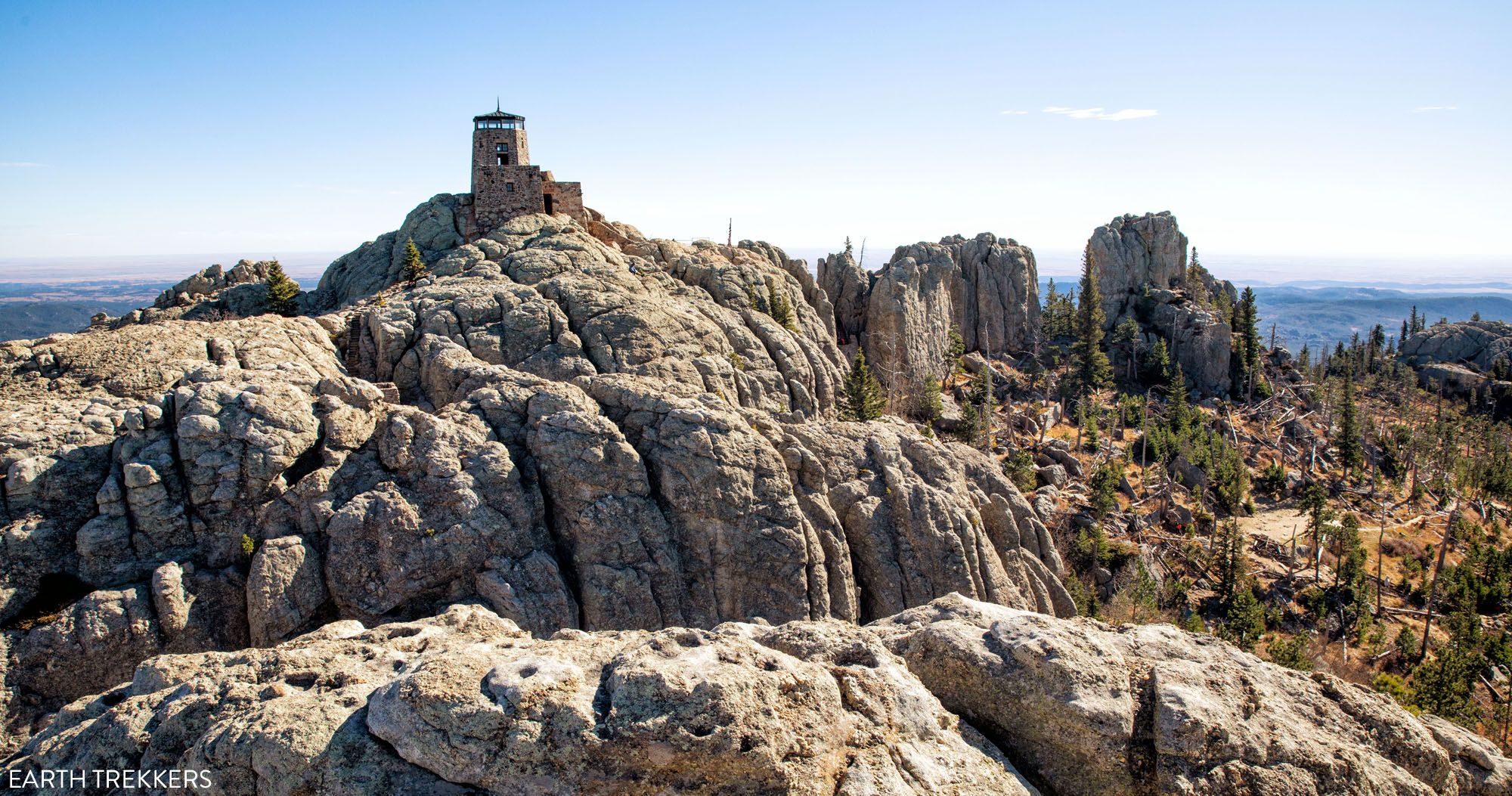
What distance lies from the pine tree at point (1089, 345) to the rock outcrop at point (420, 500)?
214 feet

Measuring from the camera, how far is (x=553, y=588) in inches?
956

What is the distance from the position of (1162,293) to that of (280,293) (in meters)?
109

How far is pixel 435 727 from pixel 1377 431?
124814mm

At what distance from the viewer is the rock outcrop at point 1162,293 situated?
107125mm

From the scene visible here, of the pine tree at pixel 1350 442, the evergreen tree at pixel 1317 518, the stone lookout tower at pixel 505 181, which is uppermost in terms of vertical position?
the stone lookout tower at pixel 505 181

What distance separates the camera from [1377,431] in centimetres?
10250

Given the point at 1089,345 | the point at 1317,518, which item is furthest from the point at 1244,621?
the point at 1089,345

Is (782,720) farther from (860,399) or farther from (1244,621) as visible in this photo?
(1244,621)

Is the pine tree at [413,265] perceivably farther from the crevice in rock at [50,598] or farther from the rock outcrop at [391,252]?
the crevice in rock at [50,598]

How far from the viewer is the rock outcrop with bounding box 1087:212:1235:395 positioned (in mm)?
107125

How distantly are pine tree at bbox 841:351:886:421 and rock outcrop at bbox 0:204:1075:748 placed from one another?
16050 millimetres

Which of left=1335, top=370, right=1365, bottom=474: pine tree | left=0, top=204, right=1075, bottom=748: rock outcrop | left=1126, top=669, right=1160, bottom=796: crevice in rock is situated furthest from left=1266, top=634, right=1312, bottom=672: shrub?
left=1335, top=370, right=1365, bottom=474: pine tree

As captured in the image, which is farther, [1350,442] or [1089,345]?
[1089,345]

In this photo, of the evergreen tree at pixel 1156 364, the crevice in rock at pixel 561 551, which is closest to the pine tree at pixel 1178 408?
the evergreen tree at pixel 1156 364
